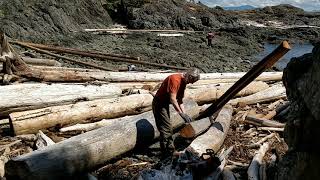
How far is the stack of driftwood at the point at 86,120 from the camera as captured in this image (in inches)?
306

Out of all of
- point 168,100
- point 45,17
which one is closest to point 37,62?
point 168,100

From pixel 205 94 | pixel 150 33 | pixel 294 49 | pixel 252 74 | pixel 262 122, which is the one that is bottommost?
pixel 294 49

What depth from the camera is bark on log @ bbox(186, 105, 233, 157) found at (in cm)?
878

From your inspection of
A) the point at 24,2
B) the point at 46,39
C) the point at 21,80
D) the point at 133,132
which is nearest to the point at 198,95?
the point at 133,132

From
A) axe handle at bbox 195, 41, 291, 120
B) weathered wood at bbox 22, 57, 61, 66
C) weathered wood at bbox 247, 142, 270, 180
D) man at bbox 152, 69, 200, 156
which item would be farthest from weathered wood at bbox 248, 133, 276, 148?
weathered wood at bbox 22, 57, 61, 66

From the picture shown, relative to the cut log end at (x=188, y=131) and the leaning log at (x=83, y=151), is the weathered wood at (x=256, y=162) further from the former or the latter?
the leaning log at (x=83, y=151)

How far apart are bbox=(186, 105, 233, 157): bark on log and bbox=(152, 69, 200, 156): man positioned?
22.1 inches

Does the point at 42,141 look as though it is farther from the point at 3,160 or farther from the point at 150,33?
the point at 150,33

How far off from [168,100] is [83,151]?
6.80 ft

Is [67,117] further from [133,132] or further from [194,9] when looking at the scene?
[194,9]

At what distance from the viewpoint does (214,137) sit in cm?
967

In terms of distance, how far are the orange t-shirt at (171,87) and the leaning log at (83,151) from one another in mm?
990

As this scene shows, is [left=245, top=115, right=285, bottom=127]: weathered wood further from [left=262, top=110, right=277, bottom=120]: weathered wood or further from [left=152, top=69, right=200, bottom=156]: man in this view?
[left=152, top=69, right=200, bottom=156]: man

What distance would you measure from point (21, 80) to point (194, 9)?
42.5m
